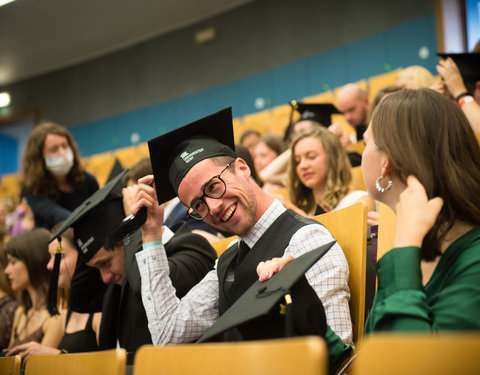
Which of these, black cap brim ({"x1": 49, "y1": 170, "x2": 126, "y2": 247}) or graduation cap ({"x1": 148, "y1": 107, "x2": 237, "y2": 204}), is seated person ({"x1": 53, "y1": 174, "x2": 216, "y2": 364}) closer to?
black cap brim ({"x1": 49, "y1": 170, "x2": 126, "y2": 247})

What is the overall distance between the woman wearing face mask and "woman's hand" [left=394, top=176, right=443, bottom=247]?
120 inches

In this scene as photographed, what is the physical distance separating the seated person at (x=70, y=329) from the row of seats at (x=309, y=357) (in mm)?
1683

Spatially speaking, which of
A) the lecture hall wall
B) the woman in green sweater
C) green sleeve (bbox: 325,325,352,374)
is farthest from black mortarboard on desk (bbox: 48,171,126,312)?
the lecture hall wall

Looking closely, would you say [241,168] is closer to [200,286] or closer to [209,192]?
[209,192]

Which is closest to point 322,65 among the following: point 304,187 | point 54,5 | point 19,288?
point 54,5

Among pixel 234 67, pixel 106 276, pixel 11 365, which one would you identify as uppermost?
pixel 234 67

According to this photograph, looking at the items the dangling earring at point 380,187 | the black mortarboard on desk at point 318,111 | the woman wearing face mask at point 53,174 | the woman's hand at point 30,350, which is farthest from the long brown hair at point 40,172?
the dangling earring at point 380,187

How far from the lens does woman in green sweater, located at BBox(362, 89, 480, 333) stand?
1165 millimetres

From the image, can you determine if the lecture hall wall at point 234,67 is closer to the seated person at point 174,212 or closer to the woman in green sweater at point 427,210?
the seated person at point 174,212

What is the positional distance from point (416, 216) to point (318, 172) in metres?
2.06

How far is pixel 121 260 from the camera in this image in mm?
2504

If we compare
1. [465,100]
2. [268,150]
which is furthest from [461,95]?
[268,150]

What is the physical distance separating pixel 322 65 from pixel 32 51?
18.6ft

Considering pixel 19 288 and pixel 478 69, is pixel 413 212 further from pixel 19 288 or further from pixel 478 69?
pixel 19 288
